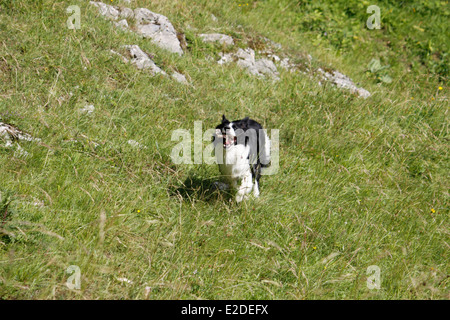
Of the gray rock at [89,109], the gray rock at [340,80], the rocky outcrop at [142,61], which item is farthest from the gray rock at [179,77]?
the gray rock at [340,80]

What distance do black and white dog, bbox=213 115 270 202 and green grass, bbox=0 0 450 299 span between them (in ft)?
0.84

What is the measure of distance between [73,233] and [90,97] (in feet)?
9.04

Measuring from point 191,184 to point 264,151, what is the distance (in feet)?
4.04

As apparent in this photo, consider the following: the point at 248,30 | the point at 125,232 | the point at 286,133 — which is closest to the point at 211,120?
the point at 286,133

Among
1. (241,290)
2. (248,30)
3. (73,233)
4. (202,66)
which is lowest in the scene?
(241,290)

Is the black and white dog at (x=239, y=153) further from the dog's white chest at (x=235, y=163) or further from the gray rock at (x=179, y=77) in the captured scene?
the gray rock at (x=179, y=77)

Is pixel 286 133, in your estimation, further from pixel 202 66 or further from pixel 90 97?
pixel 90 97

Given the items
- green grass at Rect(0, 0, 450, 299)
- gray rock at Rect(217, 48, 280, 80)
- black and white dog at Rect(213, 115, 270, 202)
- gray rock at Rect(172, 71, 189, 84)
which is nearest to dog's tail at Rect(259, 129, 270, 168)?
black and white dog at Rect(213, 115, 270, 202)

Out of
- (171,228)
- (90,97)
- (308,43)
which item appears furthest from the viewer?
(308,43)

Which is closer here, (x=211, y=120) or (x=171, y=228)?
(x=171, y=228)

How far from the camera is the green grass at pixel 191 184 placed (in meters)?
3.49

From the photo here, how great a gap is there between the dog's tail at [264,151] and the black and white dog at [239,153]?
0.14 m

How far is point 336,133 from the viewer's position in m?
6.77

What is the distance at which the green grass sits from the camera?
11.5 ft
